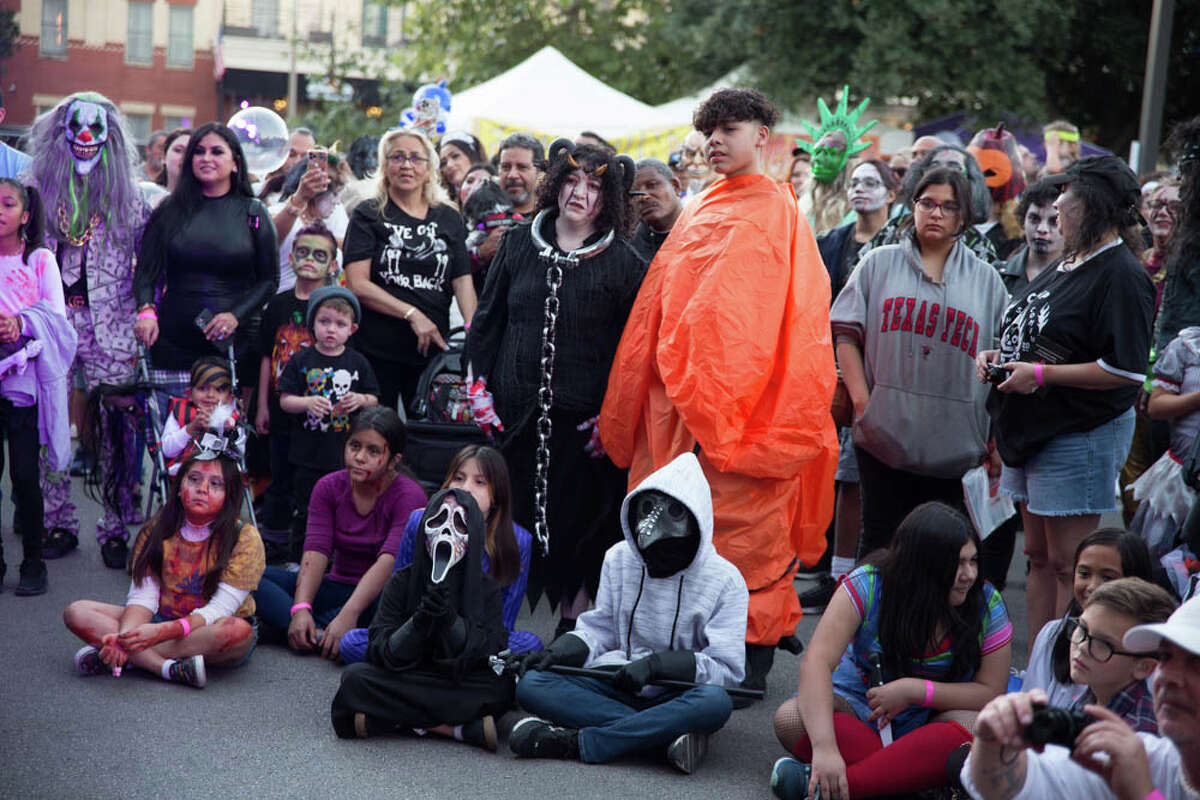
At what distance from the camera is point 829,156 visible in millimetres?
7406

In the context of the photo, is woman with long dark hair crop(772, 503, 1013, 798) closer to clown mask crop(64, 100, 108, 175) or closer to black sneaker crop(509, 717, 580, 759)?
black sneaker crop(509, 717, 580, 759)

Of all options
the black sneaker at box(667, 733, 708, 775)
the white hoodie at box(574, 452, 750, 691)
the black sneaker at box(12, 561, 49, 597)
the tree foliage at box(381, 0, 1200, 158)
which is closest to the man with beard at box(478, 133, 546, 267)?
the black sneaker at box(12, 561, 49, 597)

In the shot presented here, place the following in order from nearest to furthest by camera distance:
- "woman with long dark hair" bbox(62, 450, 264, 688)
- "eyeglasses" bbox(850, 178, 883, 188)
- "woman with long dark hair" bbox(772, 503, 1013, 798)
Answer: "woman with long dark hair" bbox(772, 503, 1013, 798), "woman with long dark hair" bbox(62, 450, 264, 688), "eyeglasses" bbox(850, 178, 883, 188)

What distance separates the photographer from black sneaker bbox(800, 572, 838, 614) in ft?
21.3

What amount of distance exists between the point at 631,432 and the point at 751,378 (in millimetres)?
590

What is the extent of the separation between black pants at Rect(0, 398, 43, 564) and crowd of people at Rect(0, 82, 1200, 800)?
1 cm

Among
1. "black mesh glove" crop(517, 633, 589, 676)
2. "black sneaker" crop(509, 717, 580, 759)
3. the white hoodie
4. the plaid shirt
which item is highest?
the plaid shirt

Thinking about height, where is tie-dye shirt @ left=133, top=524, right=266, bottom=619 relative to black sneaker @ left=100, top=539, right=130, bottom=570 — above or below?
above

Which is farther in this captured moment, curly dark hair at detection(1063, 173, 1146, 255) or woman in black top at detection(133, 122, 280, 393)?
woman in black top at detection(133, 122, 280, 393)

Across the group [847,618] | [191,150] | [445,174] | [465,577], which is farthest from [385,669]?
[445,174]

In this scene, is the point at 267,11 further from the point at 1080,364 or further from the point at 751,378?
the point at 1080,364

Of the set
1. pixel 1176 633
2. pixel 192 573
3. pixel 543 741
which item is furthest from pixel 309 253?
pixel 1176 633

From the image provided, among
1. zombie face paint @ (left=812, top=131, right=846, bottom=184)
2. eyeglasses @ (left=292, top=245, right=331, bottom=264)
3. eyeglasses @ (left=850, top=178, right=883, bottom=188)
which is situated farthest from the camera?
zombie face paint @ (left=812, top=131, right=846, bottom=184)

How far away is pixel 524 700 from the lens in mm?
4637
